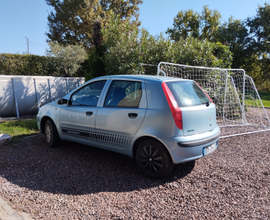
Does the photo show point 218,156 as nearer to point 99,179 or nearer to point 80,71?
point 99,179

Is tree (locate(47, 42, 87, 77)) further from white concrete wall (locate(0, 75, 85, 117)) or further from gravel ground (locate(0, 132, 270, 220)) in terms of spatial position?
gravel ground (locate(0, 132, 270, 220))

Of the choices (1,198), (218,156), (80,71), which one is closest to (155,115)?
(218,156)

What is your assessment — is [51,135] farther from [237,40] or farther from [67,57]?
[237,40]

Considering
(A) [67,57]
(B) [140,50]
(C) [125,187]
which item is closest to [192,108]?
(C) [125,187]

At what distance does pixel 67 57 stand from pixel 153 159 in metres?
11.7

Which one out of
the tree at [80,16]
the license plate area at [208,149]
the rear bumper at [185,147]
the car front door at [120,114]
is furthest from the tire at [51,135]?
the tree at [80,16]

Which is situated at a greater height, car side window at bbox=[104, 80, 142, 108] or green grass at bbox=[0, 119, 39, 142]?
car side window at bbox=[104, 80, 142, 108]

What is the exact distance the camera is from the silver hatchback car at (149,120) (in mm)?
3574

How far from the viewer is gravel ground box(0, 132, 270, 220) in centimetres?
293

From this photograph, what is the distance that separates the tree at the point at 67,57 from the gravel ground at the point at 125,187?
957 cm

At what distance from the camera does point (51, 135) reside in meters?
5.37

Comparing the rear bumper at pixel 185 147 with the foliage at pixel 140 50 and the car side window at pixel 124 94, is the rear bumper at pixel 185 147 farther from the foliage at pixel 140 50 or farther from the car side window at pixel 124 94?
the foliage at pixel 140 50

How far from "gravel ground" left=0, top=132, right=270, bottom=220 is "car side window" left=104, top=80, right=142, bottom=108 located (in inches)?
48.3

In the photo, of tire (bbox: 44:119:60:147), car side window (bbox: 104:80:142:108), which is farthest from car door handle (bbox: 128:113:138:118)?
tire (bbox: 44:119:60:147)
